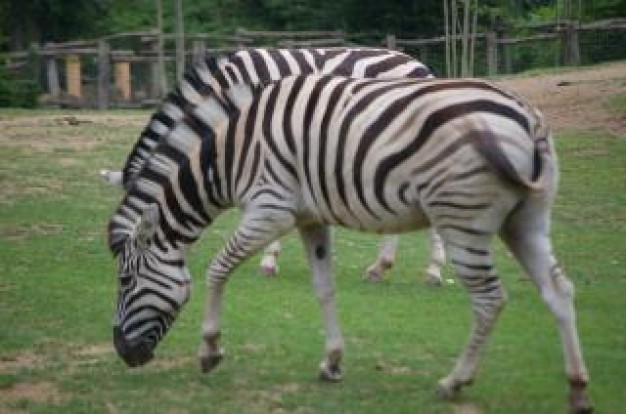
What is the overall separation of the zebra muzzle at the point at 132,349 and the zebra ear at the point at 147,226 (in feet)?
1.64

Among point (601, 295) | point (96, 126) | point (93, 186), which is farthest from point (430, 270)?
point (96, 126)

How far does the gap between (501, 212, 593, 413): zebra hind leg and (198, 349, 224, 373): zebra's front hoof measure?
1.78m

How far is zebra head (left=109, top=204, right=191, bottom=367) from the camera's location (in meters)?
6.55

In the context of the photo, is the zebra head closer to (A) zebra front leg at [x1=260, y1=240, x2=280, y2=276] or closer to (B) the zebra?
(B) the zebra

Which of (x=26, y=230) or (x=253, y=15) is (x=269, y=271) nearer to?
(x=26, y=230)

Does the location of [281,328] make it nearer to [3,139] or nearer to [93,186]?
[93,186]

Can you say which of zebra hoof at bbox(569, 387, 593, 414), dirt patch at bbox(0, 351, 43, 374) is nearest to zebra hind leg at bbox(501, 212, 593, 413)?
zebra hoof at bbox(569, 387, 593, 414)

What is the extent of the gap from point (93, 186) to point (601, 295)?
286 inches

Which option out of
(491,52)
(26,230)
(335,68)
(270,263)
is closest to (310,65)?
(335,68)

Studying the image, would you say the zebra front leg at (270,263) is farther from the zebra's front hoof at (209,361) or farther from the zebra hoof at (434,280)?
the zebra's front hoof at (209,361)

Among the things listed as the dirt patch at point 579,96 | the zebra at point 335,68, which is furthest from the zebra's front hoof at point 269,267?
the dirt patch at point 579,96

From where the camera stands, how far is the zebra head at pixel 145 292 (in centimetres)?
655

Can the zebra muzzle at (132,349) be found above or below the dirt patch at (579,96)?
above

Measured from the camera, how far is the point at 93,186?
1456 cm
